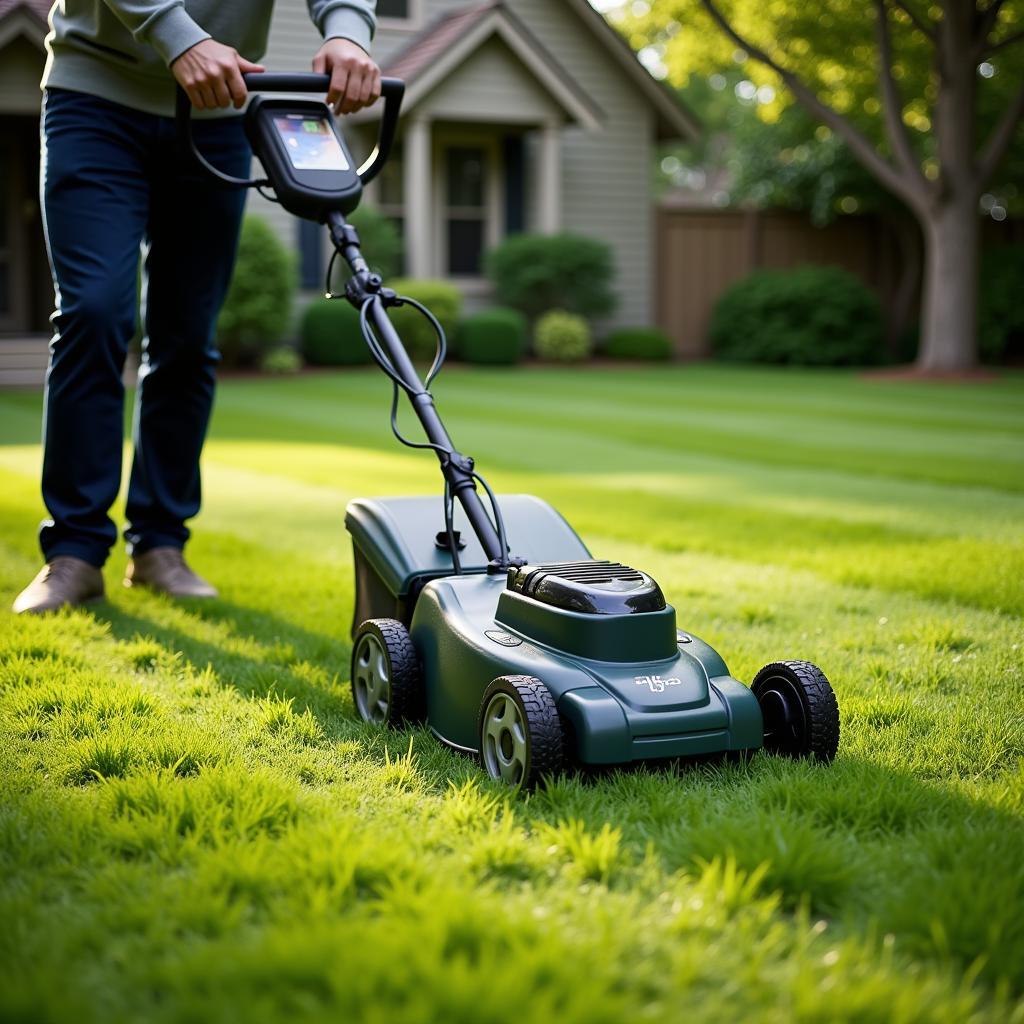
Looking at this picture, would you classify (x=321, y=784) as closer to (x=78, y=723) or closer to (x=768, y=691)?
(x=78, y=723)

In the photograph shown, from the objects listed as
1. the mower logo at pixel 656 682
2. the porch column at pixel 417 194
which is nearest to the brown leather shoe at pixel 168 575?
the mower logo at pixel 656 682

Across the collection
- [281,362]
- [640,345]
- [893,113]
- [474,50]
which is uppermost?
[474,50]

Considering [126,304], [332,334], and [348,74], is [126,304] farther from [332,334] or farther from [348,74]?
[332,334]

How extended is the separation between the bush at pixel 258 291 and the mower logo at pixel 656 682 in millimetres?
11874

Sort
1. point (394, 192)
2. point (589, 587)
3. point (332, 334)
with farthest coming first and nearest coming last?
point (394, 192) → point (332, 334) → point (589, 587)

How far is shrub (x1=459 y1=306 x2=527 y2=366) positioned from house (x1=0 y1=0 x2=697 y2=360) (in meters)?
1.12

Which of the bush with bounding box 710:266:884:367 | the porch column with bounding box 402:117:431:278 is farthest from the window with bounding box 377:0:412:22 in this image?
the bush with bounding box 710:266:884:367

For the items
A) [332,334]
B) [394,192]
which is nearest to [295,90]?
[332,334]

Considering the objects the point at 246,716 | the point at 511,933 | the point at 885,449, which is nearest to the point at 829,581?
the point at 246,716

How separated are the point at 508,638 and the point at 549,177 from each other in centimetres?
1500

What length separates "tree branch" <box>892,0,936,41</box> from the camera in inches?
569

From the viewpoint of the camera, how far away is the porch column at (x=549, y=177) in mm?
16656

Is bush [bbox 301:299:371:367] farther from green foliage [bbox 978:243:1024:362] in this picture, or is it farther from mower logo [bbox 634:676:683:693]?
mower logo [bbox 634:676:683:693]

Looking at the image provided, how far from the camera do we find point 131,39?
3.50m
